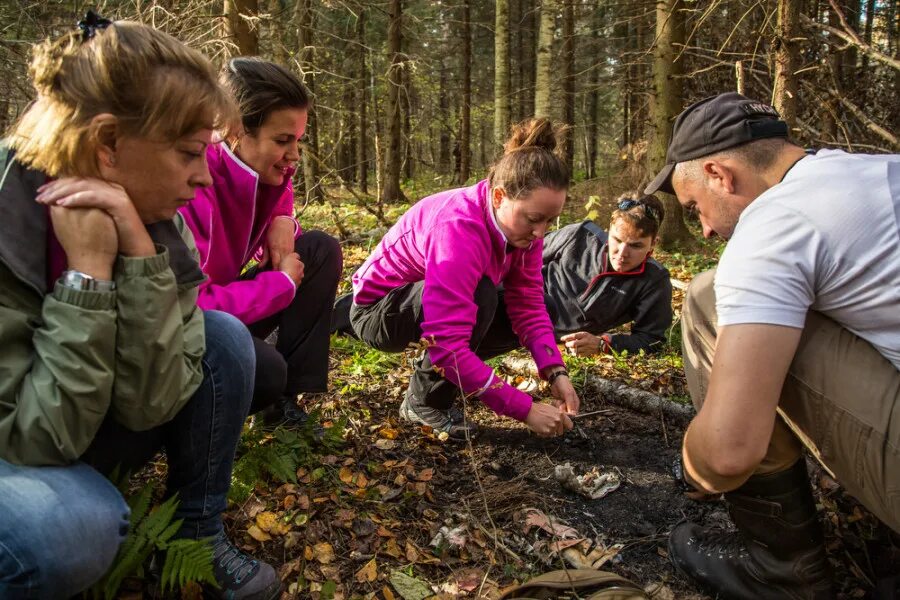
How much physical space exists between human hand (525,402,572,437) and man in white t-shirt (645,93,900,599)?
611 mm

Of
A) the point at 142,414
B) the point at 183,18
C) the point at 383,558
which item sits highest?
the point at 183,18

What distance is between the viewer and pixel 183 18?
6734 mm

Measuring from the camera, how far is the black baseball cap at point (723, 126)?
203 centimetres

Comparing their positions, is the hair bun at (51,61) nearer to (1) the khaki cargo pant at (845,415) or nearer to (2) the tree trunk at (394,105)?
(1) the khaki cargo pant at (845,415)

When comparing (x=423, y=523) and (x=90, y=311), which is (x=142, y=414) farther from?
(x=423, y=523)

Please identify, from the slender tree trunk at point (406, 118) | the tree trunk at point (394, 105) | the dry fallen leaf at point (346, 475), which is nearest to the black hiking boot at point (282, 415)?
the dry fallen leaf at point (346, 475)

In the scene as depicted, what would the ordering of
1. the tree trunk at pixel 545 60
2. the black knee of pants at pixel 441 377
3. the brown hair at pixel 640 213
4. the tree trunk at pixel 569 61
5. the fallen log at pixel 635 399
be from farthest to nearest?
the tree trunk at pixel 569 61, the tree trunk at pixel 545 60, the brown hair at pixel 640 213, the fallen log at pixel 635 399, the black knee of pants at pixel 441 377

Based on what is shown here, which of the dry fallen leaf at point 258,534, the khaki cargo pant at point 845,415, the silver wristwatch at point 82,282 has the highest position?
the silver wristwatch at point 82,282

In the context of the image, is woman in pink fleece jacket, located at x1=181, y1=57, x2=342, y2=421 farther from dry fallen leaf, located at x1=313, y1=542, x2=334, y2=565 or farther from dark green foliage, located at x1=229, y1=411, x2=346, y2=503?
dry fallen leaf, located at x1=313, y1=542, x2=334, y2=565

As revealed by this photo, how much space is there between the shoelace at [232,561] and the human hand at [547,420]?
1.24m

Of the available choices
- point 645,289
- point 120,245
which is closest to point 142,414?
point 120,245

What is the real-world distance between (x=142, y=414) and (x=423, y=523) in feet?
4.17

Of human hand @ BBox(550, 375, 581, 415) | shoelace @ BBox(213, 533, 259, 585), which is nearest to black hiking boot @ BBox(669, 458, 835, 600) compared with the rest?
human hand @ BBox(550, 375, 581, 415)

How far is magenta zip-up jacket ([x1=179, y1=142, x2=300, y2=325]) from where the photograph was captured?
2.35m
